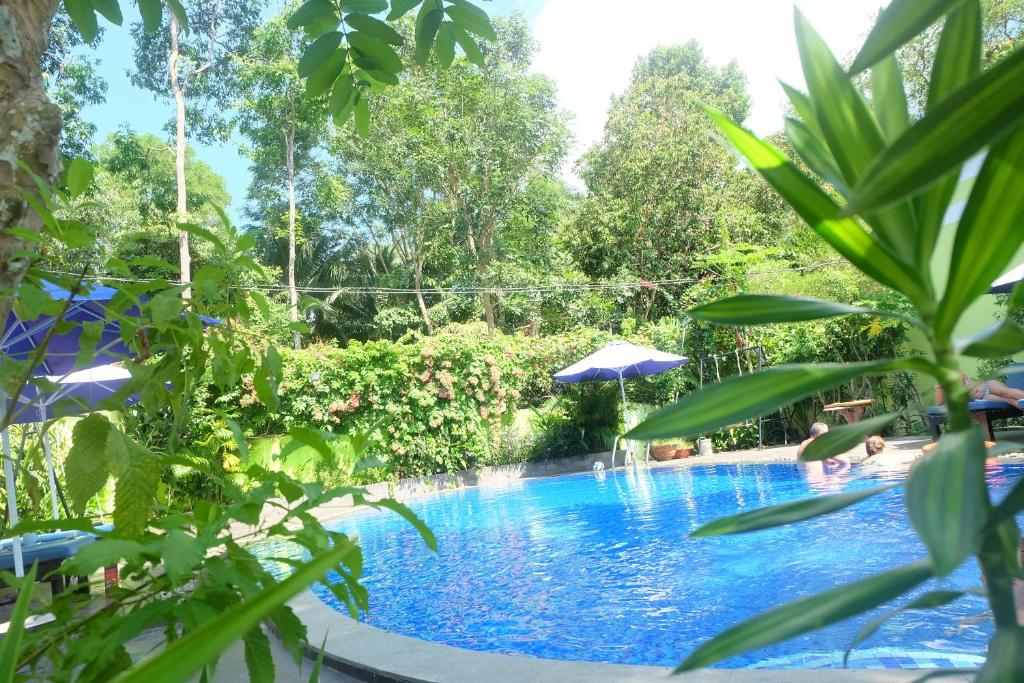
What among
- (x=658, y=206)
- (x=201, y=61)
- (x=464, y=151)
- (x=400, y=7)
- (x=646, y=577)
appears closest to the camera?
(x=400, y=7)

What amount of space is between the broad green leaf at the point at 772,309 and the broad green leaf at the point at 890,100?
5.8 inches

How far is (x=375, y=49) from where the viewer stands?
159cm

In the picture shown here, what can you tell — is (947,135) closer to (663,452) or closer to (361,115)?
(361,115)

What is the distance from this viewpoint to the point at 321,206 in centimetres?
2825

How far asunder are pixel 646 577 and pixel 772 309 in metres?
5.65

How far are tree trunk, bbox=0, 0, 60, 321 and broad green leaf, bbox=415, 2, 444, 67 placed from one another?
81cm

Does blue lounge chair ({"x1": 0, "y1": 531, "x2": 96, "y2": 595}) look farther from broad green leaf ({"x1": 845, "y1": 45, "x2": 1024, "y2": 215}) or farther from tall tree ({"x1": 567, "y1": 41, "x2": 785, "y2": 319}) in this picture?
tall tree ({"x1": 567, "y1": 41, "x2": 785, "y2": 319})

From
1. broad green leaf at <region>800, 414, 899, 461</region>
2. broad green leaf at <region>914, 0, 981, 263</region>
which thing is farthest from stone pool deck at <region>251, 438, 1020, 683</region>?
broad green leaf at <region>914, 0, 981, 263</region>

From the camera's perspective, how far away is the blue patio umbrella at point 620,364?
527 inches

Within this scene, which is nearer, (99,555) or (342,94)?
(99,555)

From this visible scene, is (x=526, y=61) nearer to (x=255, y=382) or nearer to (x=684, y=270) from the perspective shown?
(x=684, y=270)

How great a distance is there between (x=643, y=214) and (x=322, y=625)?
1974 cm

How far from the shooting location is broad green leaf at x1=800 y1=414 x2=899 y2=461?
58 centimetres

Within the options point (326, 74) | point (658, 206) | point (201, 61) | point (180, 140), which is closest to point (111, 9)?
point (326, 74)
